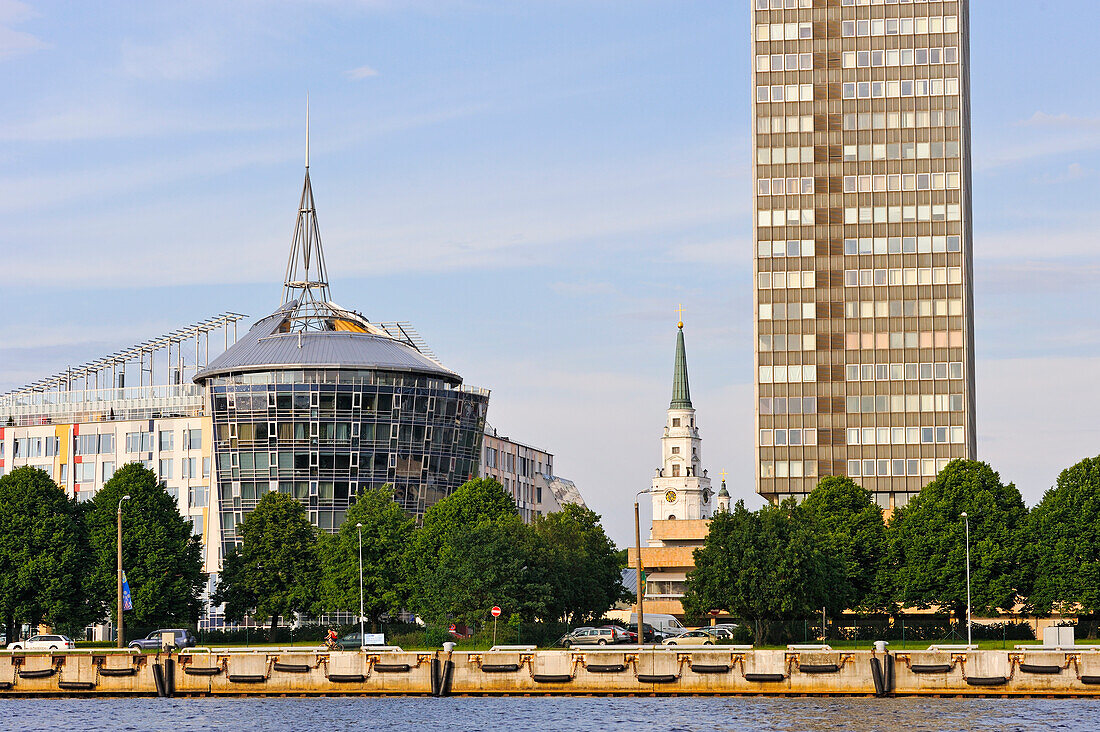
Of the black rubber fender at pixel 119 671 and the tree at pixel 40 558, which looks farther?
the tree at pixel 40 558

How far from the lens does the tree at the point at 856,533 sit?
131125mm

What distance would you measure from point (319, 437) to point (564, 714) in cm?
10925

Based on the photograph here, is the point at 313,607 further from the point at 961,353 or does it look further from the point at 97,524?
the point at 961,353

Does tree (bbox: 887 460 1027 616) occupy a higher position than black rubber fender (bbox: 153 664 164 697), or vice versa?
tree (bbox: 887 460 1027 616)

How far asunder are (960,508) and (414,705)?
6672 centimetres

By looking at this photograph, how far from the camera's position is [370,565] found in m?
137

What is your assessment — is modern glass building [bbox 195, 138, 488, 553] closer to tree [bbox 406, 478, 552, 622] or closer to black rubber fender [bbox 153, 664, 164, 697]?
tree [bbox 406, 478, 552, 622]

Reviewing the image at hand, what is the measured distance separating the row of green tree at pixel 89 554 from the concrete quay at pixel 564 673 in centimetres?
3938

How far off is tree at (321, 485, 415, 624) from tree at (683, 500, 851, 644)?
90.1ft

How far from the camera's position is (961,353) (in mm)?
180250

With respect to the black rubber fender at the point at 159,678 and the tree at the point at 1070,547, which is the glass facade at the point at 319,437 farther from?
the black rubber fender at the point at 159,678

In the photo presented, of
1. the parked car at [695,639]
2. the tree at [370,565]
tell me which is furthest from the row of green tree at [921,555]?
the tree at [370,565]

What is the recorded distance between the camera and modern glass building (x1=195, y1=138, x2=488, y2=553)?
17625 centimetres

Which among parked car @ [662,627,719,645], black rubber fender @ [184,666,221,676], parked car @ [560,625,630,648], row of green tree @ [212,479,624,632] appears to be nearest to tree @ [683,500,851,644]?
parked car @ [662,627,719,645]
